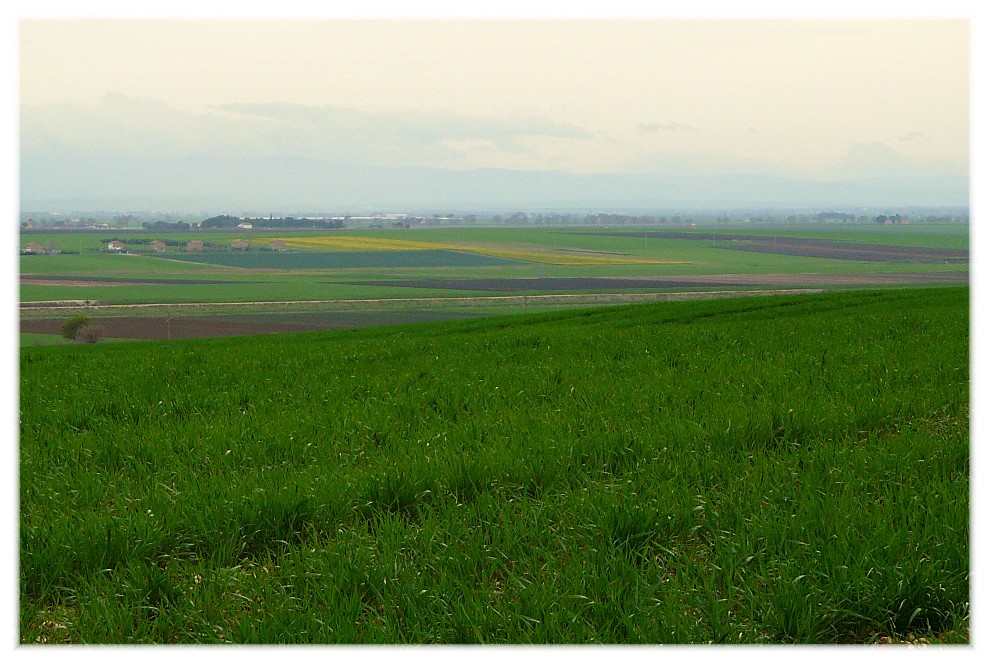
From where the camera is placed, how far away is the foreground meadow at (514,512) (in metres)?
4.64

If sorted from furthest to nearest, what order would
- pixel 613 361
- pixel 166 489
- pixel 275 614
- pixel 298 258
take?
pixel 298 258 < pixel 613 361 < pixel 166 489 < pixel 275 614

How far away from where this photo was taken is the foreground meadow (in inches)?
183

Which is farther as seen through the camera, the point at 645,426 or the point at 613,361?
the point at 613,361

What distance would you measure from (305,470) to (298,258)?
158 m

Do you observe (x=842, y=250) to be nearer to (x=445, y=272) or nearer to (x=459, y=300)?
(x=445, y=272)

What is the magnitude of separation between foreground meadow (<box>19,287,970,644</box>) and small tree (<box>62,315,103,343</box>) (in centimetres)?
5730

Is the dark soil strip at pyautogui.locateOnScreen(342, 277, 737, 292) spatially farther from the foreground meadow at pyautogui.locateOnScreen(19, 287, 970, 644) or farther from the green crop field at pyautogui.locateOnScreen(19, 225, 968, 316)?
the foreground meadow at pyautogui.locateOnScreen(19, 287, 970, 644)

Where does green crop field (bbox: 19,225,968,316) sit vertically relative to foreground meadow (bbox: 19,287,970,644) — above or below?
below

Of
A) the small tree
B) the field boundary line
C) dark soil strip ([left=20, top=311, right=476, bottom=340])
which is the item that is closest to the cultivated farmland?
the field boundary line

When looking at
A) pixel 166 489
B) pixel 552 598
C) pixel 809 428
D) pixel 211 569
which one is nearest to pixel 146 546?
pixel 211 569

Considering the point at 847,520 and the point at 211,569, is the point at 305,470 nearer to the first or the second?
the point at 211,569

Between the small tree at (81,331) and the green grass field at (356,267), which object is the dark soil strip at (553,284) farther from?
the small tree at (81,331)

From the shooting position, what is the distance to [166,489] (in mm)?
6785

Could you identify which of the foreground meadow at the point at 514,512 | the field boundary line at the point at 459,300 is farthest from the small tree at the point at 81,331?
the foreground meadow at the point at 514,512
